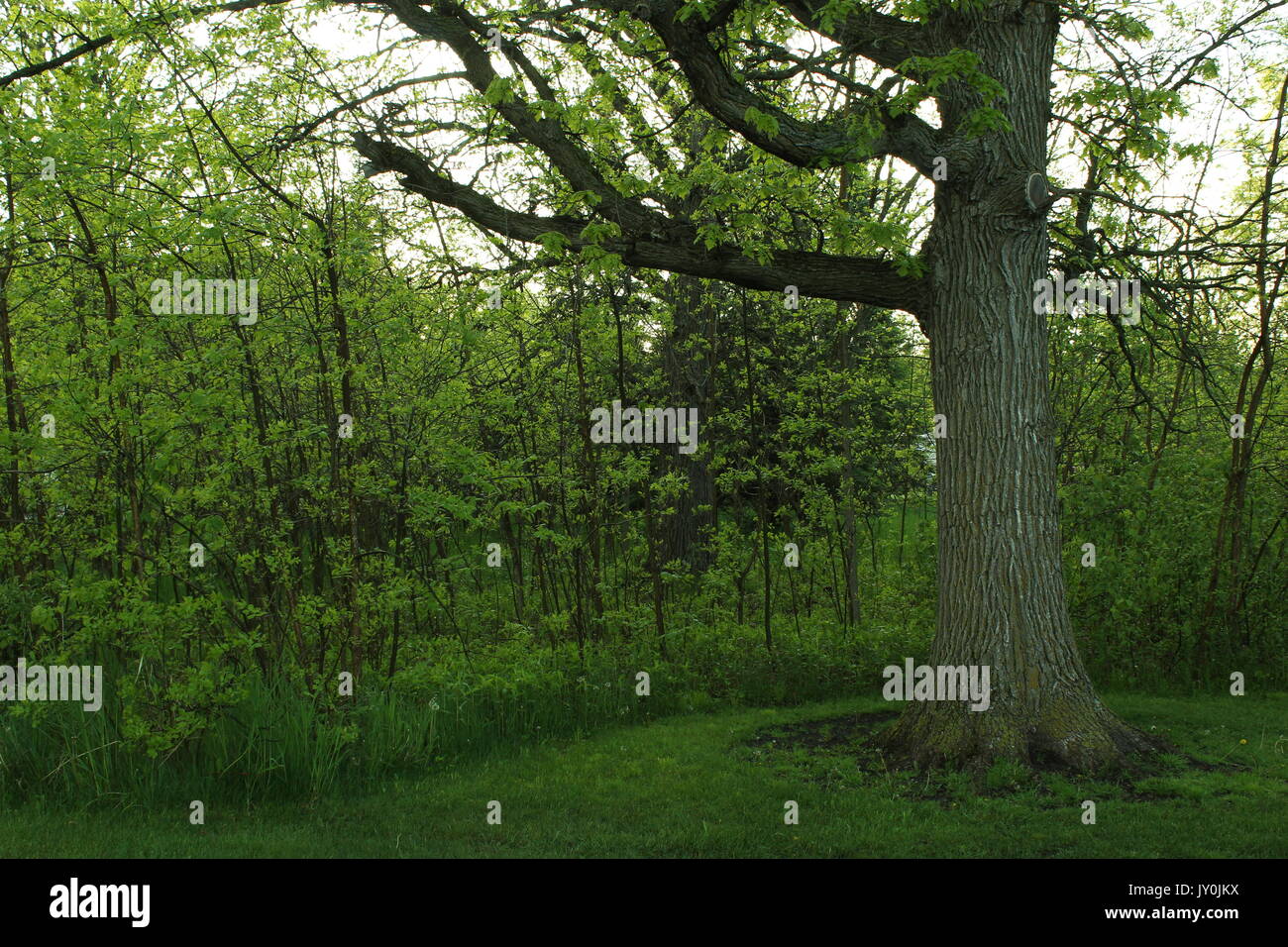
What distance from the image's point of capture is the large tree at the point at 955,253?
20.2ft

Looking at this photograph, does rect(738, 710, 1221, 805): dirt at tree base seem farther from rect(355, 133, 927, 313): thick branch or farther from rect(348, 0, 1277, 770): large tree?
rect(355, 133, 927, 313): thick branch

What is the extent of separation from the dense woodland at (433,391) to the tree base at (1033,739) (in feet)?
9.33

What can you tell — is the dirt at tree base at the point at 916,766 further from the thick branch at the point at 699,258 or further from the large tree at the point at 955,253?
the thick branch at the point at 699,258

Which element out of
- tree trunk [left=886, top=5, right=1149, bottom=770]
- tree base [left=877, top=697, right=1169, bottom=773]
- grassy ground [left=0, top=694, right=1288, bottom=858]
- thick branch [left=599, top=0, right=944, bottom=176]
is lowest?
grassy ground [left=0, top=694, right=1288, bottom=858]

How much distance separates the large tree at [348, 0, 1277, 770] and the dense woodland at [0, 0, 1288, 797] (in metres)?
0.13

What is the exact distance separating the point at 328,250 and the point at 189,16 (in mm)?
1811

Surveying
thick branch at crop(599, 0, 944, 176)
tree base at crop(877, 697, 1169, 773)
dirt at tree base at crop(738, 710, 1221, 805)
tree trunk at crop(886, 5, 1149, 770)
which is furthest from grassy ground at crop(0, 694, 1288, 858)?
thick branch at crop(599, 0, 944, 176)

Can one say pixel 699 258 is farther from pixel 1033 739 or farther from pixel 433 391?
pixel 1033 739

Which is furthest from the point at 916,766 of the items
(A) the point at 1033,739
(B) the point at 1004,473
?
(B) the point at 1004,473

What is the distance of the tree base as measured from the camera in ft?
20.0

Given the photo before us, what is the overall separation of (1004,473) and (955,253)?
5.23 ft

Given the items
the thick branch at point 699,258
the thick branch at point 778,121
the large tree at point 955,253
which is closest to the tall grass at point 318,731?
the large tree at point 955,253

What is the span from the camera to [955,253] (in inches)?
256
